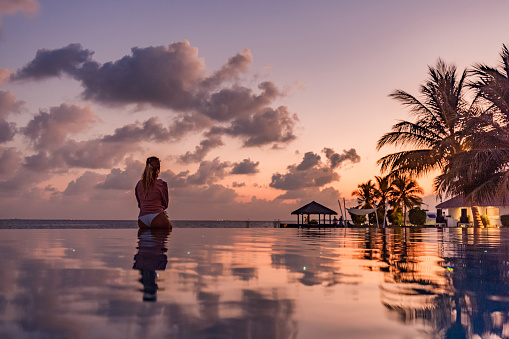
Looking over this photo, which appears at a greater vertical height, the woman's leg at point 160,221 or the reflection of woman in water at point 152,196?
the reflection of woman in water at point 152,196

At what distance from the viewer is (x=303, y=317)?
1.70 meters

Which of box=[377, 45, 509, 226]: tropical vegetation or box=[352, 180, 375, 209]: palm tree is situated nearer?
box=[377, 45, 509, 226]: tropical vegetation

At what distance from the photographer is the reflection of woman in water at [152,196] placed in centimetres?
865

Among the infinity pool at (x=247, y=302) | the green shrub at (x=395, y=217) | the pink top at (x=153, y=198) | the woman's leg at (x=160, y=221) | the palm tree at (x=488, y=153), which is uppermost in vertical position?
the palm tree at (x=488, y=153)

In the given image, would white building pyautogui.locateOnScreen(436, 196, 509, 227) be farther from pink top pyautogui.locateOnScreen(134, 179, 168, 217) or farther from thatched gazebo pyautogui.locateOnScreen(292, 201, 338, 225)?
pink top pyautogui.locateOnScreen(134, 179, 168, 217)

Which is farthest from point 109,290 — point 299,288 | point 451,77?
point 451,77

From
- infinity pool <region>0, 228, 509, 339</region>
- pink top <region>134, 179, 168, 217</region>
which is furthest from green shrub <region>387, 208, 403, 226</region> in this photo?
infinity pool <region>0, 228, 509, 339</region>

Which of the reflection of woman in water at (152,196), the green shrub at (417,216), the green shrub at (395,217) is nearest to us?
the reflection of woman in water at (152,196)

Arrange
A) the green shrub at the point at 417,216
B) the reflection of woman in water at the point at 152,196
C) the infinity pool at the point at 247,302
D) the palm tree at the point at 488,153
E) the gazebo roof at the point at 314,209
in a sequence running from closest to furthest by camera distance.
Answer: the infinity pool at the point at 247,302
the reflection of woman in water at the point at 152,196
the palm tree at the point at 488,153
the gazebo roof at the point at 314,209
the green shrub at the point at 417,216

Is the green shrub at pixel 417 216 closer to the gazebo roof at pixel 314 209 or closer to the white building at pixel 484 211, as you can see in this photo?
the white building at pixel 484 211

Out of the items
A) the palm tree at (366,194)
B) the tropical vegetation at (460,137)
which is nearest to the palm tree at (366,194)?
the palm tree at (366,194)

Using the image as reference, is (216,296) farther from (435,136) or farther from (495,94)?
(435,136)

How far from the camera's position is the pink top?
342 inches

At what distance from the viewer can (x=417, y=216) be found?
42875 mm
